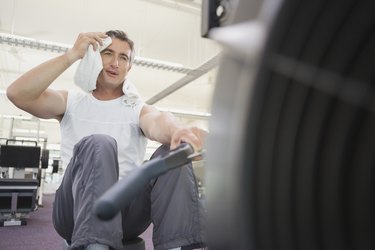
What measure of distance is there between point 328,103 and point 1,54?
6.61 meters

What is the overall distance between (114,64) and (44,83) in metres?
0.30

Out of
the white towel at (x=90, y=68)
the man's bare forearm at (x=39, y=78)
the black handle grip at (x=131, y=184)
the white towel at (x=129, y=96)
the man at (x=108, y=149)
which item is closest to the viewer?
the black handle grip at (x=131, y=184)

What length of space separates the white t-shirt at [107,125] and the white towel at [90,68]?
0.06 meters

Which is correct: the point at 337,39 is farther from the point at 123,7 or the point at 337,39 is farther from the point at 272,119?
the point at 123,7

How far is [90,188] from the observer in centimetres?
79

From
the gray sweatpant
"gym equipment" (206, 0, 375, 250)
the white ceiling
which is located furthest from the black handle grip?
the white ceiling

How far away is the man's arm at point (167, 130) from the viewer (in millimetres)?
666

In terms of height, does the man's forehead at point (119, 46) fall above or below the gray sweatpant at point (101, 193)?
above

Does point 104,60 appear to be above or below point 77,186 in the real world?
above

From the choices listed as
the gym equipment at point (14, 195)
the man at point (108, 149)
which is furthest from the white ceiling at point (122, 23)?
the man at point (108, 149)

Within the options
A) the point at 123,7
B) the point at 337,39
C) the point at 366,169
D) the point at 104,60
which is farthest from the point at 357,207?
the point at 123,7

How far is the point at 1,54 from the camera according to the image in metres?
5.95

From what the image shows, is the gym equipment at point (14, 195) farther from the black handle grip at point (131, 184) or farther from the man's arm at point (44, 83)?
the black handle grip at point (131, 184)

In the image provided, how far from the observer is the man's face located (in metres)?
1.35
